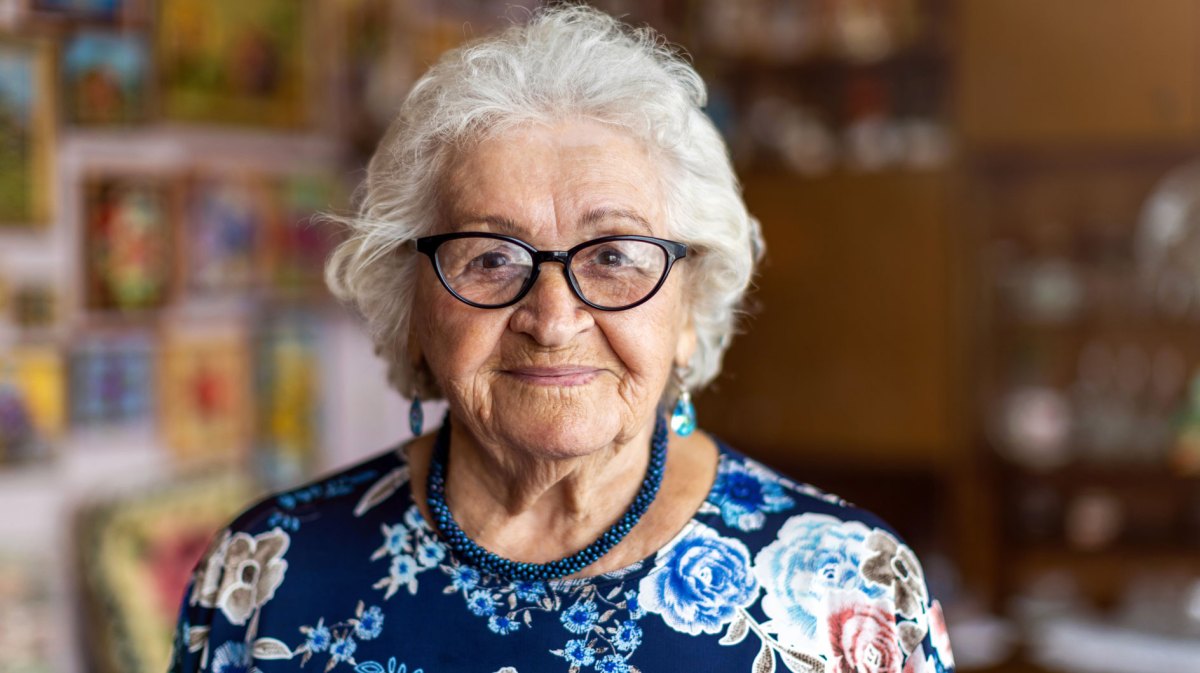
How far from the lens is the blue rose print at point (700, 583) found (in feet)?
3.76

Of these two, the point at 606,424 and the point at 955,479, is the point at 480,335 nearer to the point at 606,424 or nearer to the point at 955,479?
the point at 606,424

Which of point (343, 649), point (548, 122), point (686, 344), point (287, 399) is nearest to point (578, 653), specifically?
point (343, 649)

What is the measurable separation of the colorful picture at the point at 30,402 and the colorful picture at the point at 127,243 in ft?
0.52

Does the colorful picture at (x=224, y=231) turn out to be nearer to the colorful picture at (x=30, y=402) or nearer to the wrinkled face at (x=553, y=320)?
the colorful picture at (x=30, y=402)

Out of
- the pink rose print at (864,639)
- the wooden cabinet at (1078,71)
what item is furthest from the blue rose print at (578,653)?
the wooden cabinet at (1078,71)

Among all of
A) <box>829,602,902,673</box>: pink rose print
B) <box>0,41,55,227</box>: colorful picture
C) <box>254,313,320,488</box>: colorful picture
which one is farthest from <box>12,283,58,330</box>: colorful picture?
<box>829,602,902,673</box>: pink rose print

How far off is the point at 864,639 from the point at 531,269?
0.47 meters

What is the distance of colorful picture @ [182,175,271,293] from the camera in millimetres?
2699

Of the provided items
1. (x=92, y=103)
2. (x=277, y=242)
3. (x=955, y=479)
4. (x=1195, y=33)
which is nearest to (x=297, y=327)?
(x=277, y=242)

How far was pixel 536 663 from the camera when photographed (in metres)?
1.12

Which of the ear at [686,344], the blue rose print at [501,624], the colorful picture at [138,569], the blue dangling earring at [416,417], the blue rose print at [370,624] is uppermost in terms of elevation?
the ear at [686,344]

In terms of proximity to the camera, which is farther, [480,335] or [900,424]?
[900,424]

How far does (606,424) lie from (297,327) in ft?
6.72

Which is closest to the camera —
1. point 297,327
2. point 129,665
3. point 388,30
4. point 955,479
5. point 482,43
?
Result: point 482,43
